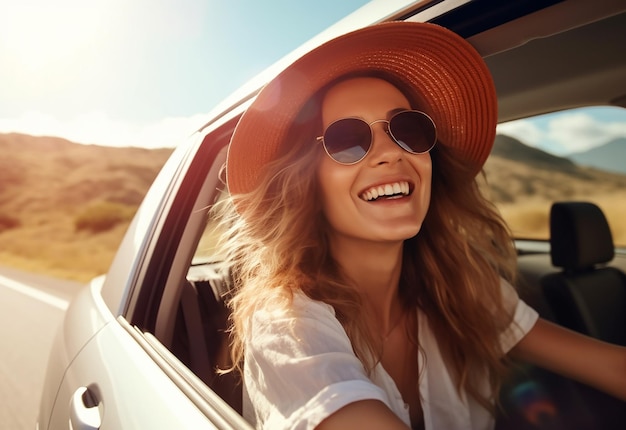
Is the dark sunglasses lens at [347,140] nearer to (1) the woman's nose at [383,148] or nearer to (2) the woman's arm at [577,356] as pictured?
(1) the woman's nose at [383,148]

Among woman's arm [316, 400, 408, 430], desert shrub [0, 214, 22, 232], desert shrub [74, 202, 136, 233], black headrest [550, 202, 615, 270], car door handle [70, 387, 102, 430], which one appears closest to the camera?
woman's arm [316, 400, 408, 430]

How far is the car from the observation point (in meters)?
1.13

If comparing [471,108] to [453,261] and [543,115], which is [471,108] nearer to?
[453,261]

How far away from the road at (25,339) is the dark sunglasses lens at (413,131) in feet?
11.0

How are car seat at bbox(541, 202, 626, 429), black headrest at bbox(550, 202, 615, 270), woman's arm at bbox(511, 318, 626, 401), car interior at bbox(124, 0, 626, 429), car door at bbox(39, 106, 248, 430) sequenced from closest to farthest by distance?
car door at bbox(39, 106, 248, 430)
woman's arm at bbox(511, 318, 626, 401)
car interior at bbox(124, 0, 626, 429)
car seat at bbox(541, 202, 626, 429)
black headrest at bbox(550, 202, 615, 270)

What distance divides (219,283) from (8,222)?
28.9 meters

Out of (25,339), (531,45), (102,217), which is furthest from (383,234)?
(102,217)

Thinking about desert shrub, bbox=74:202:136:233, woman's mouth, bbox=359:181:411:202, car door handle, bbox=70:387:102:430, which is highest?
woman's mouth, bbox=359:181:411:202

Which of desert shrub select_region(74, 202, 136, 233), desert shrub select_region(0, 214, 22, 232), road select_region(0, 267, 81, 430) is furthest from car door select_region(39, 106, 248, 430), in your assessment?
desert shrub select_region(0, 214, 22, 232)

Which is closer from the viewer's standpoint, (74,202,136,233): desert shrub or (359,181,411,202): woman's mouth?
(359,181,411,202): woman's mouth

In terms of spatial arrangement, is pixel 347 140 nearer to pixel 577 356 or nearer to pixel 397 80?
pixel 397 80

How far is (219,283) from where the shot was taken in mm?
2240

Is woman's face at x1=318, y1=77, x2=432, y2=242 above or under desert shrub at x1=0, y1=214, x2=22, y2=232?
above

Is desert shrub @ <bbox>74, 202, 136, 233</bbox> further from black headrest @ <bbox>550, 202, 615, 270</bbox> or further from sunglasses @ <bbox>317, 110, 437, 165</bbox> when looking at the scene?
sunglasses @ <bbox>317, 110, 437, 165</bbox>
